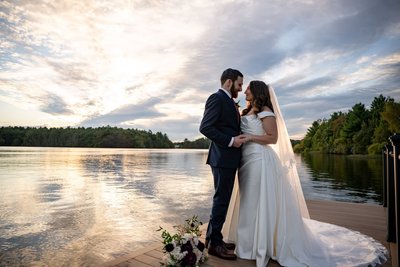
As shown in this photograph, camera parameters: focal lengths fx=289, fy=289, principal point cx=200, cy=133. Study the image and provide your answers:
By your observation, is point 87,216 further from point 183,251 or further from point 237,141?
point 237,141

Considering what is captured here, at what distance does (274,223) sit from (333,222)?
85.6 inches

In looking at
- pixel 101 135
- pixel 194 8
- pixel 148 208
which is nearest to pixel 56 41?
pixel 194 8

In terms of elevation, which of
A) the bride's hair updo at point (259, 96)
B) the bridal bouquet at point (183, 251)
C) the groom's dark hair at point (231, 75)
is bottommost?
the bridal bouquet at point (183, 251)

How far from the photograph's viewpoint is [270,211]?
3027 millimetres

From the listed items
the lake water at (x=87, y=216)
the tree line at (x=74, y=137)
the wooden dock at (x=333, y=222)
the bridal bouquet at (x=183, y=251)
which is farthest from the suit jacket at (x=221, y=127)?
the tree line at (x=74, y=137)

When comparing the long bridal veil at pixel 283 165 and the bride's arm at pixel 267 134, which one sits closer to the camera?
the bride's arm at pixel 267 134

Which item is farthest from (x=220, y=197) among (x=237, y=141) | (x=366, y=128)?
(x=366, y=128)

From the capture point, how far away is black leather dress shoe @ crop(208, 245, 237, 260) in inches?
116

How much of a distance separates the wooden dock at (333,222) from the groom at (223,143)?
26 cm

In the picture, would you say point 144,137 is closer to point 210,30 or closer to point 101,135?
point 101,135

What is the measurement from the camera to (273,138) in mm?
3125

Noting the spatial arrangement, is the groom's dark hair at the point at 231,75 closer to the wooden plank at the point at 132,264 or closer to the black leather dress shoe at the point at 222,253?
the black leather dress shoe at the point at 222,253

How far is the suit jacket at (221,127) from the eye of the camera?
2.91 m

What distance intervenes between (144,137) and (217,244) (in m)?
93.3
